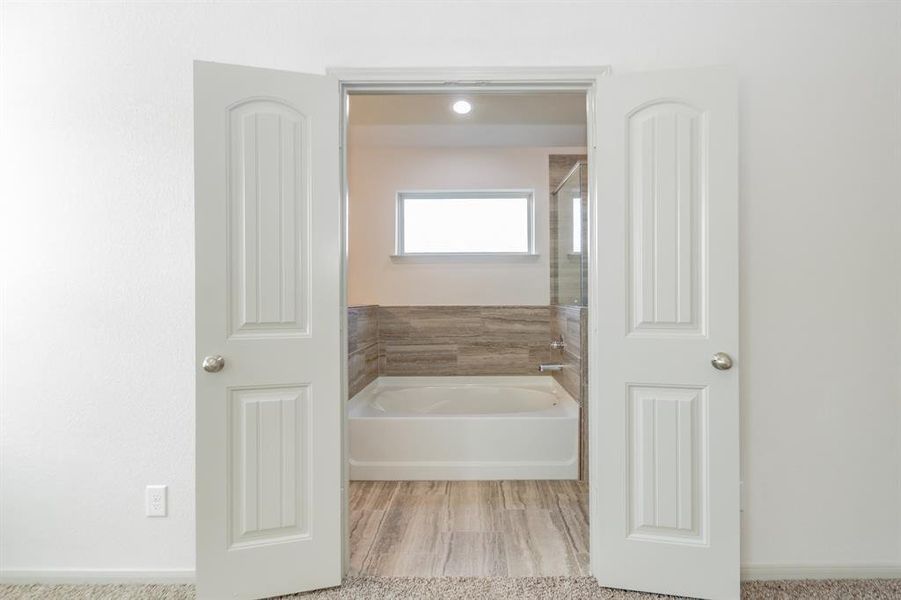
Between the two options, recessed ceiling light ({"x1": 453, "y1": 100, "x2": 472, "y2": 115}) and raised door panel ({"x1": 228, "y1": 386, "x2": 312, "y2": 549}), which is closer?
raised door panel ({"x1": 228, "y1": 386, "x2": 312, "y2": 549})

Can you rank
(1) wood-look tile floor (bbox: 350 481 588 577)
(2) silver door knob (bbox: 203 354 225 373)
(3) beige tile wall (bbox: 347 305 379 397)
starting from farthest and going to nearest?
1. (3) beige tile wall (bbox: 347 305 379 397)
2. (1) wood-look tile floor (bbox: 350 481 588 577)
3. (2) silver door knob (bbox: 203 354 225 373)

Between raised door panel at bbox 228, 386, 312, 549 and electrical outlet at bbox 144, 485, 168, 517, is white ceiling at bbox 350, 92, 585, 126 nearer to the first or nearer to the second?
raised door panel at bbox 228, 386, 312, 549

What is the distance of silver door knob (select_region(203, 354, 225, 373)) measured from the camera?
5.67ft

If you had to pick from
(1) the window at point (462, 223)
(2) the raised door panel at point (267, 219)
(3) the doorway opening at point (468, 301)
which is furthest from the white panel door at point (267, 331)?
(1) the window at point (462, 223)

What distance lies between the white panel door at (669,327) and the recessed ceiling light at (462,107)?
1.52 m

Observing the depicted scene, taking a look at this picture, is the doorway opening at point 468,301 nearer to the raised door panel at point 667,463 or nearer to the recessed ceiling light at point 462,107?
the recessed ceiling light at point 462,107

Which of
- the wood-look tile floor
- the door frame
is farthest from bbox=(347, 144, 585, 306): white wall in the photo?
the door frame

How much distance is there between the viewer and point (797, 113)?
1918 millimetres

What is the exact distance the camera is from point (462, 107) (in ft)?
10.7

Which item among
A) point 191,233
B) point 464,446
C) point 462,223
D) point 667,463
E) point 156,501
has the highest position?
point 462,223

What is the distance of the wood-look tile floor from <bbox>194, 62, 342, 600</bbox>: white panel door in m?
0.43

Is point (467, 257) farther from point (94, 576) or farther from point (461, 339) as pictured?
point (94, 576)

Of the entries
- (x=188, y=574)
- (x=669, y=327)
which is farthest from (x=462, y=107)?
(x=188, y=574)

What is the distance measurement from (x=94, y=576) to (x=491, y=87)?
2550 mm
